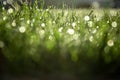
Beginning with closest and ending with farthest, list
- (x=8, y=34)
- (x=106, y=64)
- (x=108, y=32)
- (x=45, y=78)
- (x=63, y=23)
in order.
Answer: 1. (x=45, y=78)
2. (x=106, y=64)
3. (x=8, y=34)
4. (x=108, y=32)
5. (x=63, y=23)

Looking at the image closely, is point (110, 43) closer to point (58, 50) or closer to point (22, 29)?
point (58, 50)

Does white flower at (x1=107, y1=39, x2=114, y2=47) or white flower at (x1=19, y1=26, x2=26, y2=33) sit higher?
white flower at (x1=19, y1=26, x2=26, y2=33)

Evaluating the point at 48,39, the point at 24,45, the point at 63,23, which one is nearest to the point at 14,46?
the point at 24,45

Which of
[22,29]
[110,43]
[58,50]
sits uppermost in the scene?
[22,29]

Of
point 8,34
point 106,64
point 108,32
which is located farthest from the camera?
point 108,32

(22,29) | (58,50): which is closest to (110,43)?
(58,50)

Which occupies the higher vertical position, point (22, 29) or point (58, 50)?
point (22, 29)

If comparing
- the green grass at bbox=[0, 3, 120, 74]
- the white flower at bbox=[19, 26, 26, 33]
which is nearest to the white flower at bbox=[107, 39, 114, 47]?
the green grass at bbox=[0, 3, 120, 74]

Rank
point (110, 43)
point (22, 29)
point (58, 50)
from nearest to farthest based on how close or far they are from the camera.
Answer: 1. point (58, 50)
2. point (110, 43)
3. point (22, 29)

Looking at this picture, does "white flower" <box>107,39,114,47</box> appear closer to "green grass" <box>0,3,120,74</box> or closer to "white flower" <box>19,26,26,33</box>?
"green grass" <box>0,3,120,74</box>

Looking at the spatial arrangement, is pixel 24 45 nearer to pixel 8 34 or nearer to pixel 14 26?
pixel 8 34

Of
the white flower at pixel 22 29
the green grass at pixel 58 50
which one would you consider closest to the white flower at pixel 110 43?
the green grass at pixel 58 50
